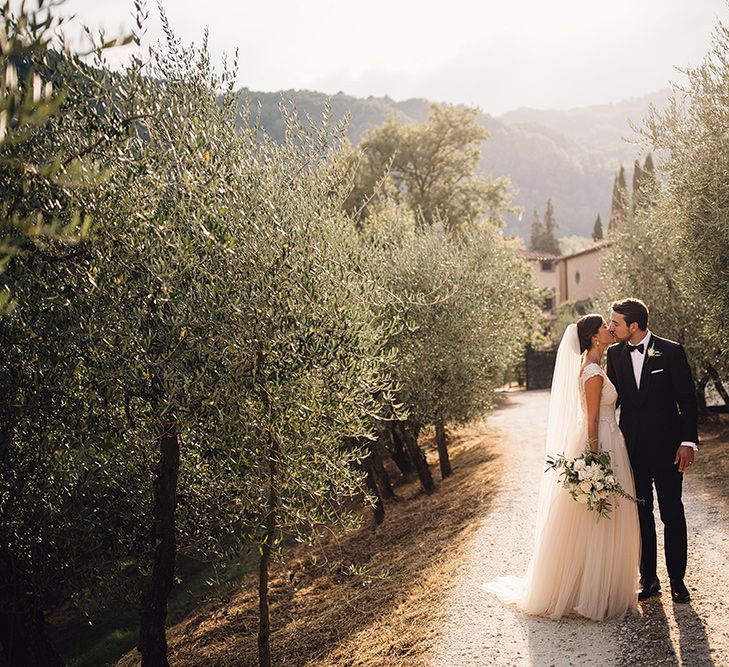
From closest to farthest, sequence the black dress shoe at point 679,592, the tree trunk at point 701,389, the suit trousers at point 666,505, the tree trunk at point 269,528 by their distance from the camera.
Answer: the suit trousers at point 666,505, the black dress shoe at point 679,592, the tree trunk at point 269,528, the tree trunk at point 701,389

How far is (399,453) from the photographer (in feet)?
76.8

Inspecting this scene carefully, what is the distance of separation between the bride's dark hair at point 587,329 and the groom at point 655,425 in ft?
0.54

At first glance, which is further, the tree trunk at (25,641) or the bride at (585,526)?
the tree trunk at (25,641)

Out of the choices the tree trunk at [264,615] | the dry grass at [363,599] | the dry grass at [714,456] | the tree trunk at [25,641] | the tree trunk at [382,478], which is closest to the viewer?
the tree trunk at [264,615]

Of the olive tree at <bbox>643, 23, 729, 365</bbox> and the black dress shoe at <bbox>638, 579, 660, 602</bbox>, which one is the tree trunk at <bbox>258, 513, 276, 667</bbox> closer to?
the black dress shoe at <bbox>638, 579, 660, 602</bbox>

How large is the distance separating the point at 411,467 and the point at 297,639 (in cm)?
1393

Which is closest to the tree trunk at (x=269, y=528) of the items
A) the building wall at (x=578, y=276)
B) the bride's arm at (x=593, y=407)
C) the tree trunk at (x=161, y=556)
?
the tree trunk at (x=161, y=556)

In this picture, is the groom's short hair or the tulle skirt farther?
the groom's short hair

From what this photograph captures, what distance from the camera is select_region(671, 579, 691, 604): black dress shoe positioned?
24.1 feet

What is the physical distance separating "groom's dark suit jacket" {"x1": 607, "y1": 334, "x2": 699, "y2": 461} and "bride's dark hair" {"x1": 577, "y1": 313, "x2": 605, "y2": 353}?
54cm

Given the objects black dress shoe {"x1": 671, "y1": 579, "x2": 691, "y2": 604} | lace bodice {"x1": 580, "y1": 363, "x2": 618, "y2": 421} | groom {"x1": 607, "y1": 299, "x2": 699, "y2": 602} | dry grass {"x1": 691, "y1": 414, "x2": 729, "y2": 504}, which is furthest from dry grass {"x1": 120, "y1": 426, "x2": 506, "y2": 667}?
dry grass {"x1": 691, "y1": 414, "x2": 729, "y2": 504}

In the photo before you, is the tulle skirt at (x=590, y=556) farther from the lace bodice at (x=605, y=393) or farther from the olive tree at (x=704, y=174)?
the olive tree at (x=704, y=174)

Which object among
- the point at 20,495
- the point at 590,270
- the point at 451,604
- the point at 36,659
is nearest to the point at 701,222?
the point at 451,604

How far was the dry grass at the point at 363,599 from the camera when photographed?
9281mm
